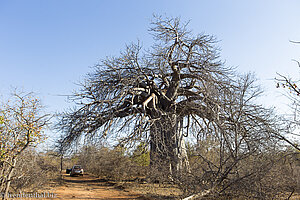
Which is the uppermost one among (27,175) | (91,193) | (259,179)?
(259,179)

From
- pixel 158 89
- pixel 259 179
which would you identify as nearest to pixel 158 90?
pixel 158 89

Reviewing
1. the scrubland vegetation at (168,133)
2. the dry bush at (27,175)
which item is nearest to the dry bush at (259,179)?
the scrubland vegetation at (168,133)

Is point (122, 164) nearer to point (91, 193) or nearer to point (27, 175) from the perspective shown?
point (91, 193)

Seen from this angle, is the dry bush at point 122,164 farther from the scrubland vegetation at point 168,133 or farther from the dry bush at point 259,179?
the dry bush at point 259,179

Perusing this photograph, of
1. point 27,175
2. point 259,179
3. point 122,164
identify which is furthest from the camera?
point 122,164

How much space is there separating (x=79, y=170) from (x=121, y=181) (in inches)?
468

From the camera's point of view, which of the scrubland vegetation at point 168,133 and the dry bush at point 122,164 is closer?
the scrubland vegetation at point 168,133

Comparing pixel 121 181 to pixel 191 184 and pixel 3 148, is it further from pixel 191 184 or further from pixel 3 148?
pixel 191 184

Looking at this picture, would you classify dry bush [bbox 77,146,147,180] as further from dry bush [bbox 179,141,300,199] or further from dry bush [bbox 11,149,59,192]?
dry bush [bbox 179,141,300,199]

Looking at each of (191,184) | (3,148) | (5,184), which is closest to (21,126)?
(3,148)

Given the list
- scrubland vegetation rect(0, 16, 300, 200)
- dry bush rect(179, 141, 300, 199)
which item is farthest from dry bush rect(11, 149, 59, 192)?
dry bush rect(179, 141, 300, 199)

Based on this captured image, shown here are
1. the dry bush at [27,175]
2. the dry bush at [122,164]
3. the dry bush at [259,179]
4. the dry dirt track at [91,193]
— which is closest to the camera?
the dry bush at [259,179]

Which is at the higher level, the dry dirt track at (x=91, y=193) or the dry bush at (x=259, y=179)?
the dry bush at (x=259, y=179)

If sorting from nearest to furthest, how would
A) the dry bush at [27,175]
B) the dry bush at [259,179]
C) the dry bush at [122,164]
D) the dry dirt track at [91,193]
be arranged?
1. the dry bush at [259,179]
2. the dry bush at [27,175]
3. the dry dirt track at [91,193]
4. the dry bush at [122,164]
